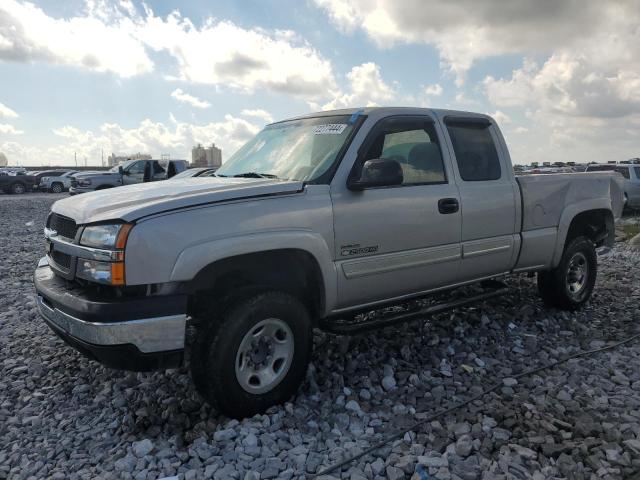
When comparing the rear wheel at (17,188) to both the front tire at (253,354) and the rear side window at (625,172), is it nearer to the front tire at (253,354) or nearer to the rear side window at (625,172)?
the rear side window at (625,172)

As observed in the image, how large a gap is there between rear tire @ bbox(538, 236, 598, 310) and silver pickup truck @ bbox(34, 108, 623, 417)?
561 millimetres

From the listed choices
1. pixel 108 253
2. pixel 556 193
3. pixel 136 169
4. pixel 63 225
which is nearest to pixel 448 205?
pixel 556 193

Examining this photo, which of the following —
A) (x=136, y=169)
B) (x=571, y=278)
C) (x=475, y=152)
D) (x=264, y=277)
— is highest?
(x=136, y=169)

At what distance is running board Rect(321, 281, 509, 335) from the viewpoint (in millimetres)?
3717

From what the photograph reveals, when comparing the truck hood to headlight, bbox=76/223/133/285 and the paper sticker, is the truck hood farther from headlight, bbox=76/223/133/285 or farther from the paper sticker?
the paper sticker

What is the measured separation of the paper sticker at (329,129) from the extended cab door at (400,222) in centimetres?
24

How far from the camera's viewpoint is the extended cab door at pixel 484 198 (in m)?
4.43

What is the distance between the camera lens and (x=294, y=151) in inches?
162

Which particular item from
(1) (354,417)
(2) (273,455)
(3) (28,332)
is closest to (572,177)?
(1) (354,417)

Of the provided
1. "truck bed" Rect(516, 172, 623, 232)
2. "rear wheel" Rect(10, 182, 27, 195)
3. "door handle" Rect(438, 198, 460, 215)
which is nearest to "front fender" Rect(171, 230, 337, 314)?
"door handle" Rect(438, 198, 460, 215)

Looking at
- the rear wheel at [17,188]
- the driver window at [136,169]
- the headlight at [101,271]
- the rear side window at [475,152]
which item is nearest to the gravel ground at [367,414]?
the headlight at [101,271]

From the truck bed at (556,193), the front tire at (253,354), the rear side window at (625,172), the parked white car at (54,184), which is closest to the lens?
the front tire at (253,354)

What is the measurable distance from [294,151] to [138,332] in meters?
1.92

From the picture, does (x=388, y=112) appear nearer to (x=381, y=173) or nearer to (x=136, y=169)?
(x=381, y=173)
